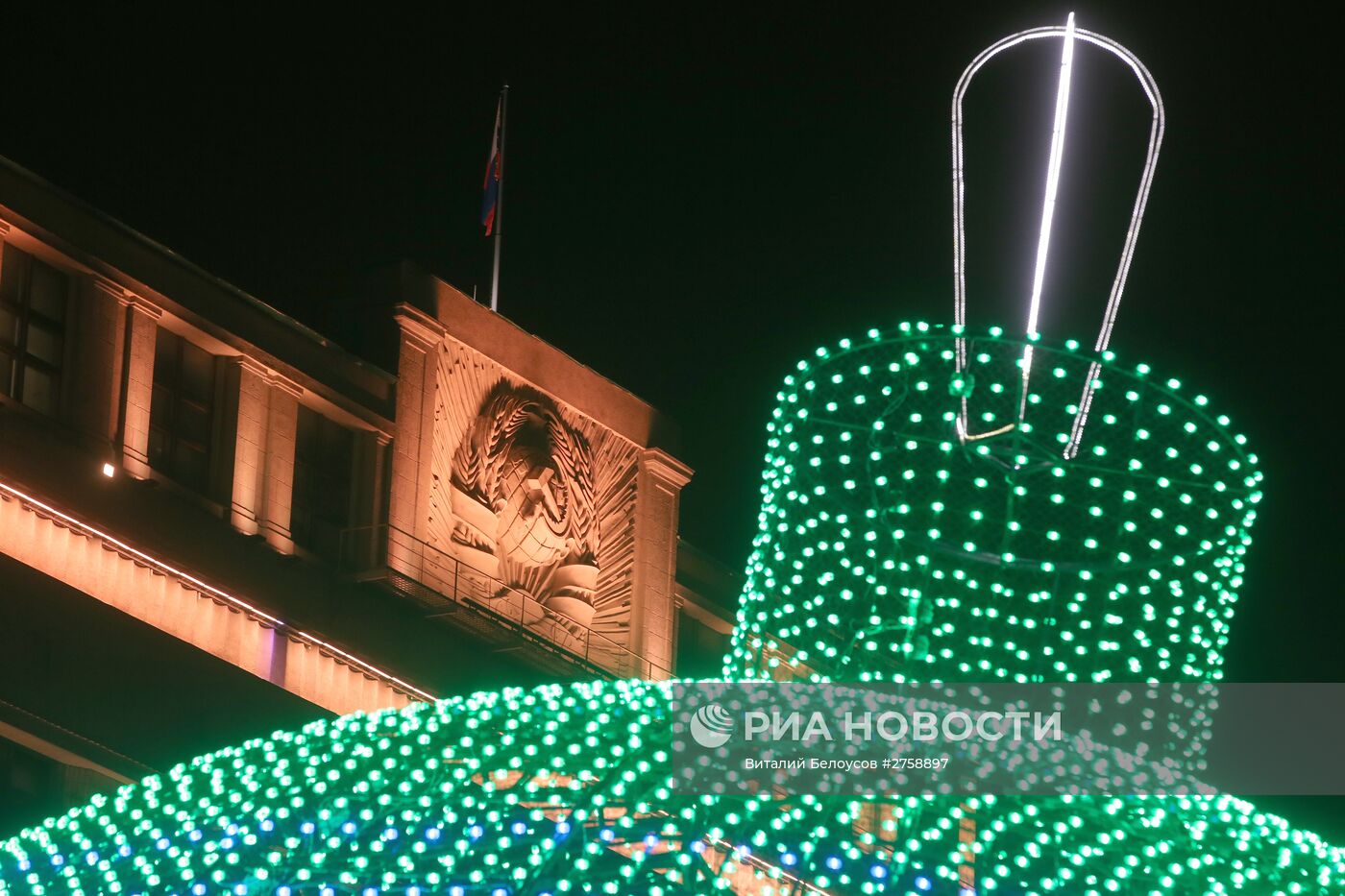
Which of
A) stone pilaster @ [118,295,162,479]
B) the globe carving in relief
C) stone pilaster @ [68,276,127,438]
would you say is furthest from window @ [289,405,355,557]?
stone pilaster @ [68,276,127,438]

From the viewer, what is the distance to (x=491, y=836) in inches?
530

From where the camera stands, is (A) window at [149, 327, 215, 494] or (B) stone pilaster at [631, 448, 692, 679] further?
(B) stone pilaster at [631, 448, 692, 679]

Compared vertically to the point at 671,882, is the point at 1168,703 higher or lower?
higher

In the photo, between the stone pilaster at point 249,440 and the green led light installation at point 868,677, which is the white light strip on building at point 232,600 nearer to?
the stone pilaster at point 249,440

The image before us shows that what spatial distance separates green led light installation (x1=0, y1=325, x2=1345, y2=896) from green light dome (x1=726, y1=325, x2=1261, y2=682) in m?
0.02

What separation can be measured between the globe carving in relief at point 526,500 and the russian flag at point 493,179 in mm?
2010

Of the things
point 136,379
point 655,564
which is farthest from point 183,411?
point 655,564

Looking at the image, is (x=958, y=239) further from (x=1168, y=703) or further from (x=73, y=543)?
(x=73, y=543)

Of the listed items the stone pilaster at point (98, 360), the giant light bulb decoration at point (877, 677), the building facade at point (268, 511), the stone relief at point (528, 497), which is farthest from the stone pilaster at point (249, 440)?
the giant light bulb decoration at point (877, 677)

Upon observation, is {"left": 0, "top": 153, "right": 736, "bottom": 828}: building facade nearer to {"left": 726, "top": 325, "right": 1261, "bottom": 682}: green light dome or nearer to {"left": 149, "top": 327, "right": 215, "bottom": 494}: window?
{"left": 149, "top": 327, "right": 215, "bottom": 494}: window

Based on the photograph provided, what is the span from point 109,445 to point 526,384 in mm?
6404

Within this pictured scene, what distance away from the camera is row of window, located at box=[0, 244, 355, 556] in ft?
91.8

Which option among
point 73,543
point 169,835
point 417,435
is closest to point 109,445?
point 73,543

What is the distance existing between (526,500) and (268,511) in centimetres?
378
